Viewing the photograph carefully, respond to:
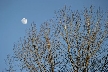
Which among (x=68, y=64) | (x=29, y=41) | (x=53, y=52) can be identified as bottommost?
(x=68, y=64)

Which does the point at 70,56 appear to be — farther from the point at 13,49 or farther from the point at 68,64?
the point at 13,49

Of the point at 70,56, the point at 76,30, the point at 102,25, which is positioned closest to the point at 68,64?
the point at 70,56

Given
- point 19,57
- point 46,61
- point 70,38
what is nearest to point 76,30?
point 70,38

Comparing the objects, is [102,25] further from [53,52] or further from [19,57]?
[19,57]

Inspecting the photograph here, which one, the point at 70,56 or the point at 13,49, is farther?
the point at 13,49

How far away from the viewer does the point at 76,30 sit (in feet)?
65.4

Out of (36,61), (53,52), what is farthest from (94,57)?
(36,61)

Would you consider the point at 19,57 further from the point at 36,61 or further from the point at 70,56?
the point at 70,56

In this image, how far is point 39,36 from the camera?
66.5ft

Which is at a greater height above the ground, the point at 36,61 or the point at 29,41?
the point at 29,41

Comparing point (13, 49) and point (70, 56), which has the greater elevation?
point (13, 49)

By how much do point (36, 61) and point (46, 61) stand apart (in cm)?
93

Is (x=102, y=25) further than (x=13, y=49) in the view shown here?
No

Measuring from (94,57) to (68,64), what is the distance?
2475 millimetres
